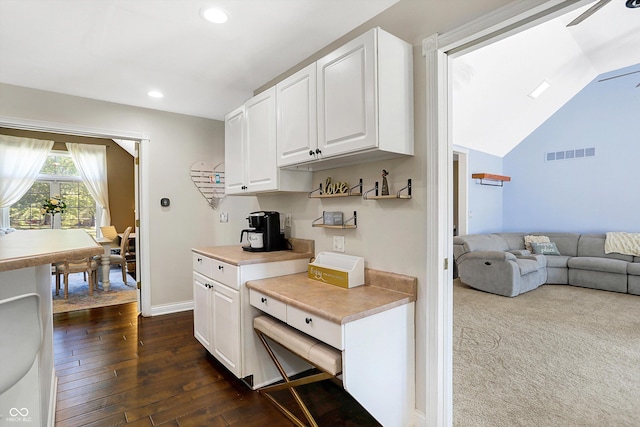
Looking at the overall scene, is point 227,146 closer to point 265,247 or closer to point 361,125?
point 265,247

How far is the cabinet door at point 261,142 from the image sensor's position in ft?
8.07

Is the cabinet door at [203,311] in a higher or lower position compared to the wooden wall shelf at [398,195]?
lower

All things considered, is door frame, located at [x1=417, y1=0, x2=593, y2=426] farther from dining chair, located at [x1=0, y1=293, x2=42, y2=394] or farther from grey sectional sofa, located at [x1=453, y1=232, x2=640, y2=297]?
grey sectional sofa, located at [x1=453, y1=232, x2=640, y2=297]

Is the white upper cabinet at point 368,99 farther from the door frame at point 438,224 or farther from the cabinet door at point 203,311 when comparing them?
the cabinet door at point 203,311

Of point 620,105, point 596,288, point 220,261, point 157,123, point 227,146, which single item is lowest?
point 596,288

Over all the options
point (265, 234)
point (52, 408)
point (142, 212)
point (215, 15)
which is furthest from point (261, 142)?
point (52, 408)

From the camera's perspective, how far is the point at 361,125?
1706 millimetres

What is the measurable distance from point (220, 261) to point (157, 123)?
2.33 metres

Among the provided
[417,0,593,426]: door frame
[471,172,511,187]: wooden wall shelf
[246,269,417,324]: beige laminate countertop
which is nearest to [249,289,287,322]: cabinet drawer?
[246,269,417,324]: beige laminate countertop

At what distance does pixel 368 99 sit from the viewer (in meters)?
1.66

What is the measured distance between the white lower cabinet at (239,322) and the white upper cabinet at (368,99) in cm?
97

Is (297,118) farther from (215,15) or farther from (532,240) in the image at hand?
(532,240)

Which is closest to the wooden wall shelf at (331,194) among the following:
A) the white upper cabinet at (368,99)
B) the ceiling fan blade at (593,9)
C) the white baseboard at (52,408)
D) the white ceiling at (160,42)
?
the white upper cabinet at (368,99)

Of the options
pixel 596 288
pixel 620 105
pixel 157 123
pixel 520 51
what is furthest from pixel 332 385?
pixel 620 105
